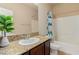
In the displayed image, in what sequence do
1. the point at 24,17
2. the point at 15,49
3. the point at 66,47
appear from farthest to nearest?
the point at 66,47 → the point at 24,17 → the point at 15,49

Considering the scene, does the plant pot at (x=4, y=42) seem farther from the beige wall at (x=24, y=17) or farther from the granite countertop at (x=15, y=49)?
the beige wall at (x=24, y=17)

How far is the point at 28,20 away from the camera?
155 cm

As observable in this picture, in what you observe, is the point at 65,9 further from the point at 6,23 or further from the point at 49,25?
the point at 6,23

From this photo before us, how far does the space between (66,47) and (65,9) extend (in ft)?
1.91

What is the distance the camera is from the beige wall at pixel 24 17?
1.48 metres

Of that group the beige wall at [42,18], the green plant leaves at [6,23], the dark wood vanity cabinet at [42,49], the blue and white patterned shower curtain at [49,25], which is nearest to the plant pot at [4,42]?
the green plant leaves at [6,23]

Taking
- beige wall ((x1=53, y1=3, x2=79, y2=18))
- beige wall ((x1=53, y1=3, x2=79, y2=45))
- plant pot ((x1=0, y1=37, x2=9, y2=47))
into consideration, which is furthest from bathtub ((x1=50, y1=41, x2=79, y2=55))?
plant pot ((x1=0, y1=37, x2=9, y2=47))

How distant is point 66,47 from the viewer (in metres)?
1.63

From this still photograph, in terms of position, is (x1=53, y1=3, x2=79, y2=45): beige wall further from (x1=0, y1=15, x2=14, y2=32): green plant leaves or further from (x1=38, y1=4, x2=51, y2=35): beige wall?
(x1=0, y1=15, x2=14, y2=32): green plant leaves

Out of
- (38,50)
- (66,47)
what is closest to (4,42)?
(38,50)

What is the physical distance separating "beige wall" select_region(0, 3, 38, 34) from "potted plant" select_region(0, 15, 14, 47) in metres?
0.07

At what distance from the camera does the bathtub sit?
158 centimetres

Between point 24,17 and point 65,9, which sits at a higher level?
point 65,9
